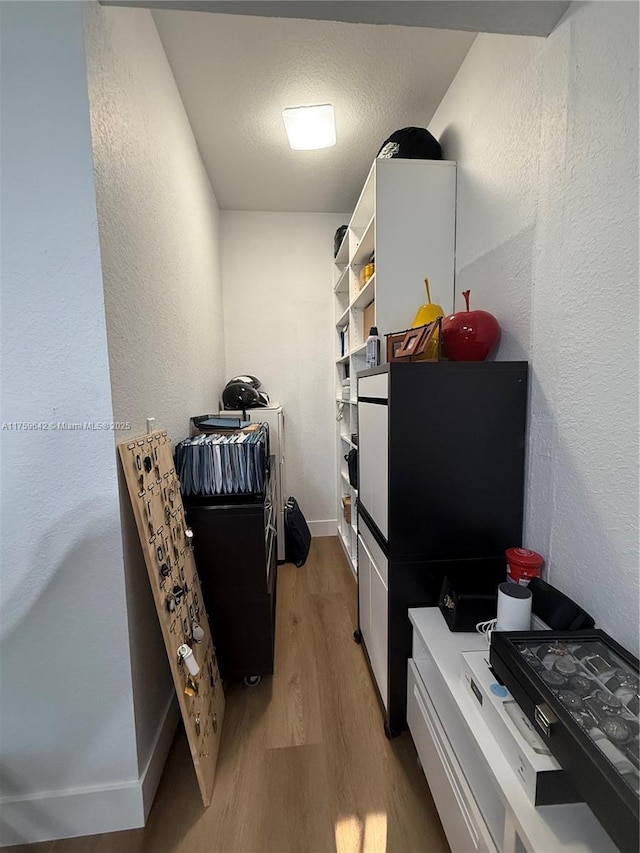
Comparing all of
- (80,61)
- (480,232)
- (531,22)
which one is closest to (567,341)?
(480,232)

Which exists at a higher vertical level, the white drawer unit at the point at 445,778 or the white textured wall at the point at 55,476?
the white textured wall at the point at 55,476

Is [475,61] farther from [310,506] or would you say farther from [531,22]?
[310,506]

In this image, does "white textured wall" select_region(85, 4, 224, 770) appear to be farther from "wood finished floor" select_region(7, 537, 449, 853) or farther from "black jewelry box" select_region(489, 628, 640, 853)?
"black jewelry box" select_region(489, 628, 640, 853)

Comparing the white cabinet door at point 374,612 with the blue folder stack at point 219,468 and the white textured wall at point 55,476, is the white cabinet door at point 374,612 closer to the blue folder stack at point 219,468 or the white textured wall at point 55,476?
the blue folder stack at point 219,468

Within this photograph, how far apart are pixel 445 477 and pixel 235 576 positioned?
3.14 feet

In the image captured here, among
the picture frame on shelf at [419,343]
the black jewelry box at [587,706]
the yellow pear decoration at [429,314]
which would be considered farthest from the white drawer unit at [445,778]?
the yellow pear decoration at [429,314]

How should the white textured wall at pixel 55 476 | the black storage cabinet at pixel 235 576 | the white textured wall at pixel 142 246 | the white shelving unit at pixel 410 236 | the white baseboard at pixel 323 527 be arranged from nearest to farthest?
the white textured wall at pixel 55 476 < the white textured wall at pixel 142 246 < the black storage cabinet at pixel 235 576 < the white shelving unit at pixel 410 236 < the white baseboard at pixel 323 527

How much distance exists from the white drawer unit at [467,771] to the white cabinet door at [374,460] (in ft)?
1.24

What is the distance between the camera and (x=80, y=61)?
90cm

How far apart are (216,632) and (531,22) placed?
2420mm

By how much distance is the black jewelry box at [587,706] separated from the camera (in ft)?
1.80

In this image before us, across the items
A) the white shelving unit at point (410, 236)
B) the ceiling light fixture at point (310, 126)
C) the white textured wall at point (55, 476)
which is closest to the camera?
the white textured wall at point (55, 476)

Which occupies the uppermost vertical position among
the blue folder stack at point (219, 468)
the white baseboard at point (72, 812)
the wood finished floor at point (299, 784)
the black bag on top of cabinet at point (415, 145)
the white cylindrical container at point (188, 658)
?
the black bag on top of cabinet at point (415, 145)

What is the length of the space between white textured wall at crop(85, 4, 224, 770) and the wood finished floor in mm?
236
